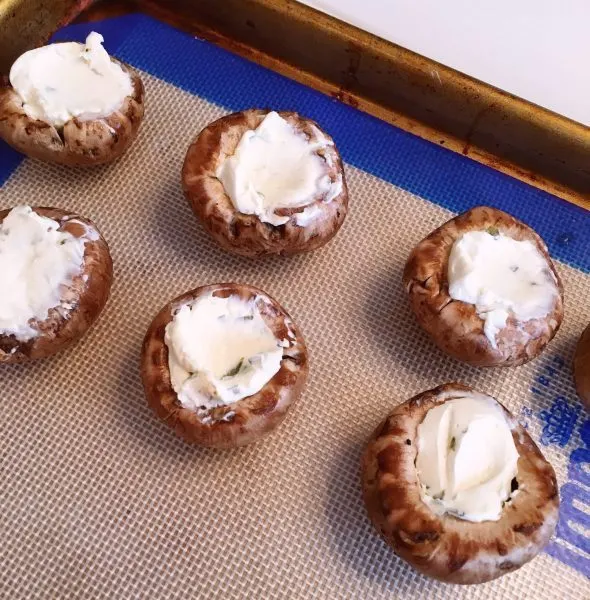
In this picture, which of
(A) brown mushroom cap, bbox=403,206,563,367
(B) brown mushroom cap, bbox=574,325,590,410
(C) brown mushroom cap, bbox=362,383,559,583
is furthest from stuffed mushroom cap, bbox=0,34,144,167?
(B) brown mushroom cap, bbox=574,325,590,410

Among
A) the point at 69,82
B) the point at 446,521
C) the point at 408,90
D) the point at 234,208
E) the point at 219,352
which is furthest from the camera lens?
the point at 408,90

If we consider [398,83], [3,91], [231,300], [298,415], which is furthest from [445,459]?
[3,91]

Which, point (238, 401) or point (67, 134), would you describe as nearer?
point (238, 401)

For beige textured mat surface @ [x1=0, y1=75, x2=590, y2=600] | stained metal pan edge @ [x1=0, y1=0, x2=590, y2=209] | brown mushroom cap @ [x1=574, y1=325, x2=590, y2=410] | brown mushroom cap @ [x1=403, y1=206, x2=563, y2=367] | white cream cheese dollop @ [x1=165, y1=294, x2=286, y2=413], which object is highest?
stained metal pan edge @ [x1=0, y1=0, x2=590, y2=209]

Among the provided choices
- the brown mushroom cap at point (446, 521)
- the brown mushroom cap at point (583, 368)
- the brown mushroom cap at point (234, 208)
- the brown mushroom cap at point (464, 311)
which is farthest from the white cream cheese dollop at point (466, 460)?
the brown mushroom cap at point (234, 208)

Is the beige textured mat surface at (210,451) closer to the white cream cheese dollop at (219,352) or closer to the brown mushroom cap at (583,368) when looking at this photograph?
the brown mushroom cap at (583,368)

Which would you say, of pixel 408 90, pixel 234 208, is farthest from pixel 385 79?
pixel 234 208

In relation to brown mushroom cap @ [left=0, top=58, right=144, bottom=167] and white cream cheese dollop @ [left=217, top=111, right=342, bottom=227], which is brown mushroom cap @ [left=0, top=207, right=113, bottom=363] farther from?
white cream cheese dollop @ [left=217, top=111, right=342, bottom=227]

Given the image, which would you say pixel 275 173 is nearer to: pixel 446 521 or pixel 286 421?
pixel 286 421
